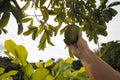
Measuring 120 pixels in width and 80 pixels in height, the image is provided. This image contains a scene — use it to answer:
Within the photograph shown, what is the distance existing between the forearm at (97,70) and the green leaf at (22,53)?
12.8 inches

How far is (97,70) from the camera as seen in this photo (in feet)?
3.98

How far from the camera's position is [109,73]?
1209 mm

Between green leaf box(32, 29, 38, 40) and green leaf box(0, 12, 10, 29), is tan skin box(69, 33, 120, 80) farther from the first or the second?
green leaf box(32, 29, 38, 40)

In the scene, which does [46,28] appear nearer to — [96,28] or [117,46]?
[96,28]

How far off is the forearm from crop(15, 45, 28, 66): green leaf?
0.33 meters

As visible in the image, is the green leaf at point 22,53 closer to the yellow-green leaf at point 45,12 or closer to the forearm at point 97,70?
the forearm at point 97,70

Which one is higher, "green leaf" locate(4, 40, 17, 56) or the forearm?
"green leaf" locate(4, 40, 17, 56)

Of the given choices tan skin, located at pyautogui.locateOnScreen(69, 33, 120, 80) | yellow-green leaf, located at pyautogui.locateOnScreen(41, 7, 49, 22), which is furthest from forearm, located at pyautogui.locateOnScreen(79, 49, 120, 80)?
yellow-green leaf, located at pyautogui.locateOnScreen(41, 7, 49, 22)

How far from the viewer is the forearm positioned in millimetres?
1188

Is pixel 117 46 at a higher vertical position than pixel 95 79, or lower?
higher

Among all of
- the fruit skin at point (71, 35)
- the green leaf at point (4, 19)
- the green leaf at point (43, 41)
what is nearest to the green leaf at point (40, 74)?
the fruit skin at point (71, 35)

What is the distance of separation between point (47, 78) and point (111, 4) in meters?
1.43

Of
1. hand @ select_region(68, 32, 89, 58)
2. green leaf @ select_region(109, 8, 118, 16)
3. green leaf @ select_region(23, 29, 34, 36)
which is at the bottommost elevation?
hand @ select_region(68, 32, 89, 58)

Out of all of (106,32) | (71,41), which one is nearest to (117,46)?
(106,32)
